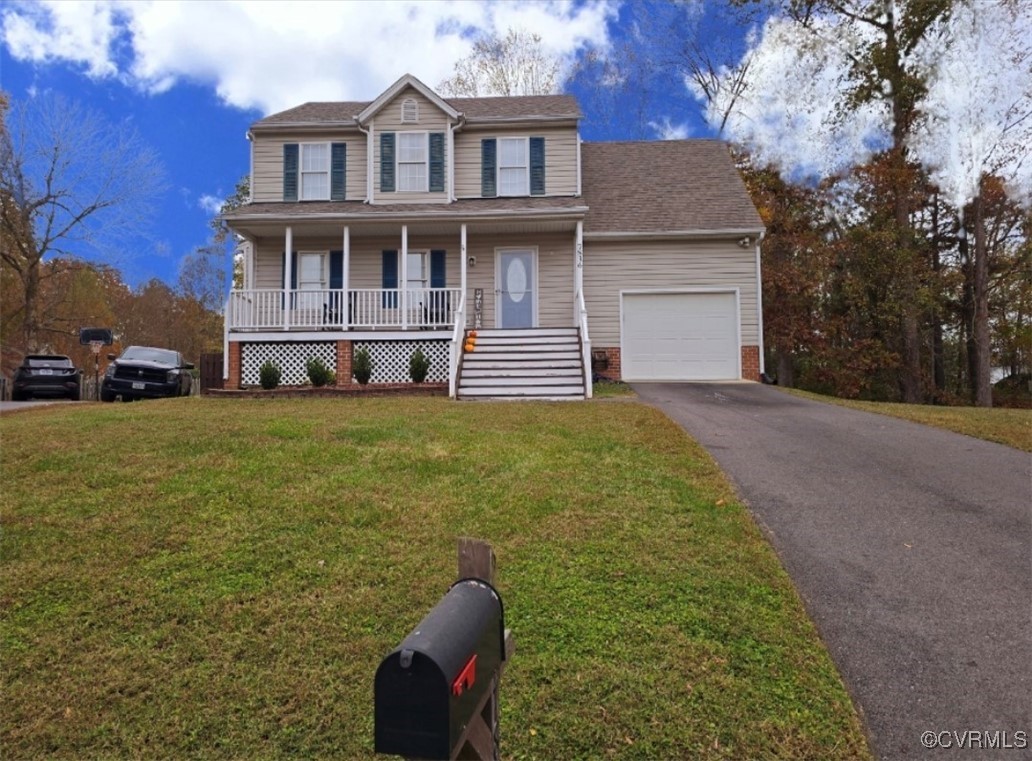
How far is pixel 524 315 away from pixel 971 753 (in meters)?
13.7

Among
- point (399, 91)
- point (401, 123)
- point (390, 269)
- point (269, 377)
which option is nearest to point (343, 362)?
point (269, 377)

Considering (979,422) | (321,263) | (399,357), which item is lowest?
(979,422)

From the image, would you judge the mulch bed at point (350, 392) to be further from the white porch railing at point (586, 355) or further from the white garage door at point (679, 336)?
the white garage door at point (679, 336)

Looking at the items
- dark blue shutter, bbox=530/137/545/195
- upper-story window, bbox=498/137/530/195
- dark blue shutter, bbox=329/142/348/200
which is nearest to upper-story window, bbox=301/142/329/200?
dark blue shutter, bbox=329/142/348/200

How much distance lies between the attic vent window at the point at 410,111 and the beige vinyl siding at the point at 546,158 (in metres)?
1.10

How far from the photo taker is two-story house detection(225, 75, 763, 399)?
14195 millimetres

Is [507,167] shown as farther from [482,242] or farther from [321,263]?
[321,263]

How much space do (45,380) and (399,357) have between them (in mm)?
9133

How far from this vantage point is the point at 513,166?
623 inches

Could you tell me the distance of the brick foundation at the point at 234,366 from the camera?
1367cm

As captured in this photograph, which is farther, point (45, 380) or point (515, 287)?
point (515, 287)

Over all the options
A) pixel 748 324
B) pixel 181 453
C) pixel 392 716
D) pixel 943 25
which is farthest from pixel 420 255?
pixel 943 25

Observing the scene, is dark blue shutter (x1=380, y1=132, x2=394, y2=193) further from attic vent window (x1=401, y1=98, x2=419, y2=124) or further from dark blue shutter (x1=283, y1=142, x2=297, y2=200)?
dark blue shutter (x1=283, y1=142, x2=297, y2=200)

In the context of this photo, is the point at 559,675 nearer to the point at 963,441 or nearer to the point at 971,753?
the point at 971,753
